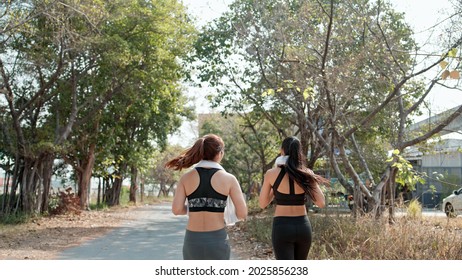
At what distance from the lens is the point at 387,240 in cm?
942

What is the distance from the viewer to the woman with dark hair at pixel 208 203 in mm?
4934

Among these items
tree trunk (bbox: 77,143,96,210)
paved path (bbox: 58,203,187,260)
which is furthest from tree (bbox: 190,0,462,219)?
tree trunk (bbox: 77,143,96,210)

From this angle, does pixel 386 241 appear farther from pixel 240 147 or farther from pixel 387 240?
pixel 240 147

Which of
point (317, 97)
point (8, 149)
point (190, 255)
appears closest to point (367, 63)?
point (317, 97)

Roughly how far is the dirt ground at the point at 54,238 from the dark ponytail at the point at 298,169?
5472mm

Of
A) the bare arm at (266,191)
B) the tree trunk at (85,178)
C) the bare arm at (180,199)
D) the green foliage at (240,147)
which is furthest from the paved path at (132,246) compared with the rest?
the green foliage at (240,147)

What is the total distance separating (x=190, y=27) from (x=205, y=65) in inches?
62.5

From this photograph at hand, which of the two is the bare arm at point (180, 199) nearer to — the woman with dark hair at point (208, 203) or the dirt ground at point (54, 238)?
the woman with dark hair at point (208, 203)

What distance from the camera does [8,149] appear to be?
18.4 meters

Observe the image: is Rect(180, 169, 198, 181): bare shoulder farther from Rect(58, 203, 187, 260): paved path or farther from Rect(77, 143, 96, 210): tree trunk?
Rect(77, 143, 96, 210): tree trunk

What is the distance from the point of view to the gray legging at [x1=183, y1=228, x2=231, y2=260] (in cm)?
492

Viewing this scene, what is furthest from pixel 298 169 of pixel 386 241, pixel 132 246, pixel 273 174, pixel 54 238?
pixel 54 238

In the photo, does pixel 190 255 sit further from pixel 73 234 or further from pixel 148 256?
pixel 73 234

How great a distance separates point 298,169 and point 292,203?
37 cm
